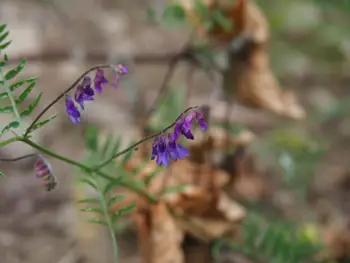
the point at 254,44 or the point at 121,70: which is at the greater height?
the point at 254,44

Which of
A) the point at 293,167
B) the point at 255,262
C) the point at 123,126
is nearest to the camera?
the point at 255,262

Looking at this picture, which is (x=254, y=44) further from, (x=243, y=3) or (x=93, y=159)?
(x=93, y=159)

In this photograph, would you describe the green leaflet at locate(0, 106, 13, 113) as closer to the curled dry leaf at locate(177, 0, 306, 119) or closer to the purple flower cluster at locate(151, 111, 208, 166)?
the purple flower cluster at locate(151, 111, 208, 166)

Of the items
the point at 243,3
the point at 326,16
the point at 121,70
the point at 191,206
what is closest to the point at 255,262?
the point at 191,206

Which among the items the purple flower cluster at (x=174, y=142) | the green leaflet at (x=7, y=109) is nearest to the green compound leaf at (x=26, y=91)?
the green leaflet at (x=7, y=109)

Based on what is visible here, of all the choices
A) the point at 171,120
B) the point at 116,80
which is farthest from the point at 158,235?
the point at 116,80

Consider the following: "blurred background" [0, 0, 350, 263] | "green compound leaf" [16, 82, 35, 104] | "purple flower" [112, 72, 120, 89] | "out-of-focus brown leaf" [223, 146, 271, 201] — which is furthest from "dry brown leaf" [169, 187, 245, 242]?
"green compound leaf" [16, 82, 35, 104]
